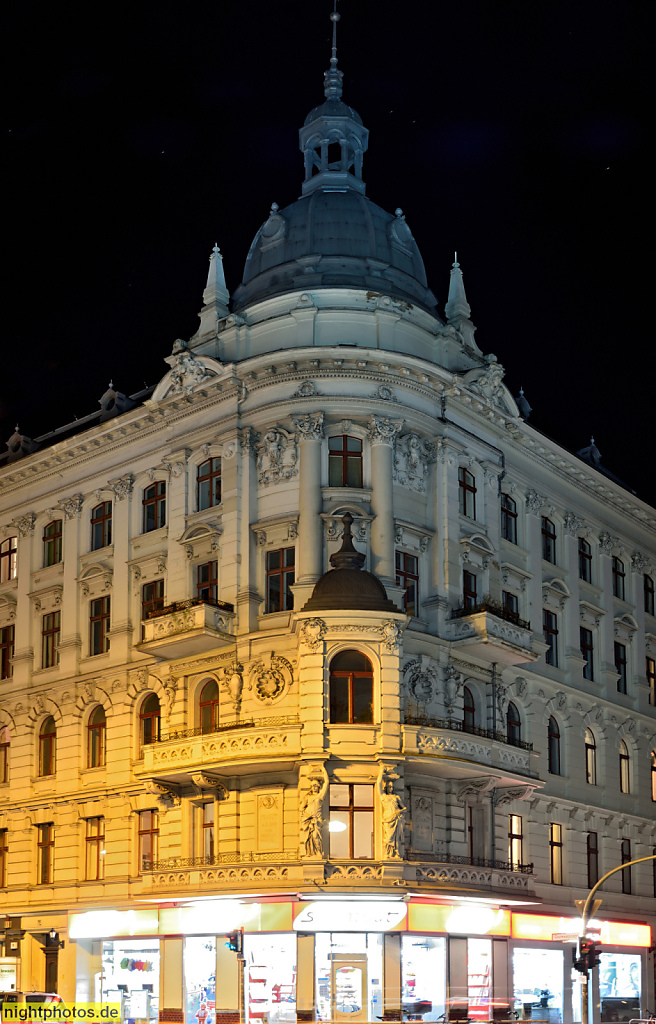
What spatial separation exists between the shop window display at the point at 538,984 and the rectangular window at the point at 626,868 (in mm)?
7072

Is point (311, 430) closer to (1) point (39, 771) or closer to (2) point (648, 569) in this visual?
(1) point (39, 771)

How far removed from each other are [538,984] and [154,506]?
71.5 ft

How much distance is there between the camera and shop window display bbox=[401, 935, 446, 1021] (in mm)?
42594

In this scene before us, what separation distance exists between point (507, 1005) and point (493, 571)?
48.8ft

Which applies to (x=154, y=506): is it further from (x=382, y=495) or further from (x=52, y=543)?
(x=382, y=495)

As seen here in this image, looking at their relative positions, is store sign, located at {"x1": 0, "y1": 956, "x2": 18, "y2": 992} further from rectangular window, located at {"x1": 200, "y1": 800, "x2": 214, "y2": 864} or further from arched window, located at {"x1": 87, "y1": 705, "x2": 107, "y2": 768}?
rectangular window, located at {"x1": 200, "y1": 800, "x2": 214, "y2": 864}

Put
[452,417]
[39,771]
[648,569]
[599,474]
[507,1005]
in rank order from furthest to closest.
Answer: [648,569]
[599,474]
[39,771]
[452,417]
[507,1005]

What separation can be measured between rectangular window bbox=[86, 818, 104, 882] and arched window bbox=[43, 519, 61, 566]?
35.7ft

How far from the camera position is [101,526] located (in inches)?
2146

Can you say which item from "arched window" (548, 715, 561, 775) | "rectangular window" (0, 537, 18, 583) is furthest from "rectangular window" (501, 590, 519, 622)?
"rectangular window" (0, 537, 18, 583)

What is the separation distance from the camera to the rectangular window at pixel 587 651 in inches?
2274

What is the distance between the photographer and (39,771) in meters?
54.3

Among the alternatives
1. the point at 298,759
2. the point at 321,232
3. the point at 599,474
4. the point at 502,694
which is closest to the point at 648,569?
the point at 599,474

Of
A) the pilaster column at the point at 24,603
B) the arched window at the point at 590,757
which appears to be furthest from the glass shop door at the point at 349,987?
the pilaster column at the point at 24,603
